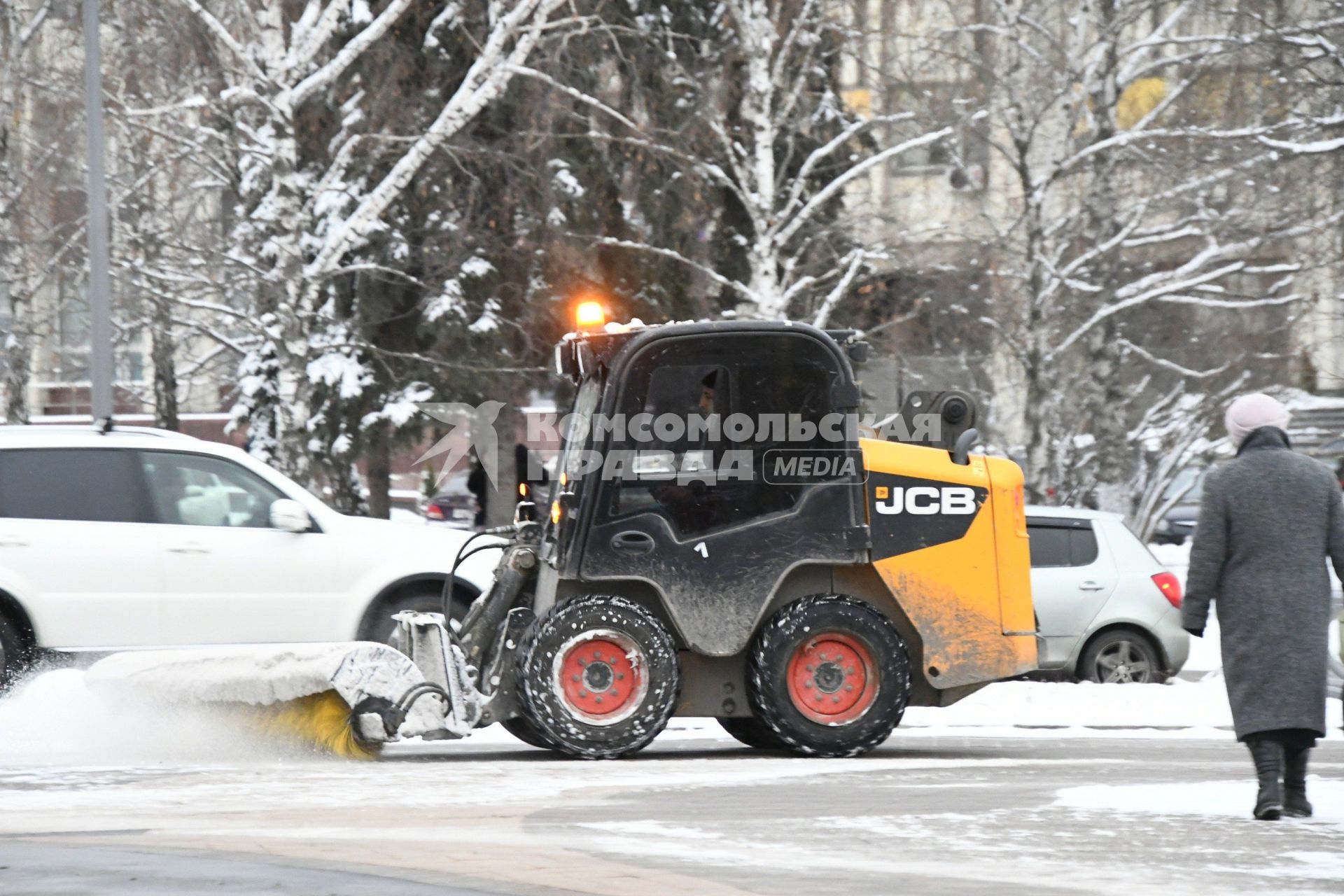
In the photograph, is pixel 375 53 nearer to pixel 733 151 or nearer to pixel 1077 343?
pixel 733 151

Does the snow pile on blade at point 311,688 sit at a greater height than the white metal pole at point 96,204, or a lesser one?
lesser

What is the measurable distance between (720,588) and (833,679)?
0.70m

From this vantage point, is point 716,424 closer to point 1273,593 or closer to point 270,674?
point 270,674

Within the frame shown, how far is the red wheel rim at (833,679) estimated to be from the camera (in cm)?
855

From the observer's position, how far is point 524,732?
9.23m

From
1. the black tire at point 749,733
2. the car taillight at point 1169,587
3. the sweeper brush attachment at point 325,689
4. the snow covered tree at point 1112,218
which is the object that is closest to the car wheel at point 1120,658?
the car taillight at point 1169,587

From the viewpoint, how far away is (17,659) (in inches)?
391

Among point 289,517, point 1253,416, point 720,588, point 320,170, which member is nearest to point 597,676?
point 720,588

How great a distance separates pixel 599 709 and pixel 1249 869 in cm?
355

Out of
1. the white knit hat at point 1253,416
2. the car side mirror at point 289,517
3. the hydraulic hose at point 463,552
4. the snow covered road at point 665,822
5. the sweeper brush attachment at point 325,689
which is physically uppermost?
the white knit hat at point 1253,416

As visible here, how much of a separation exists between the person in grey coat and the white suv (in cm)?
498

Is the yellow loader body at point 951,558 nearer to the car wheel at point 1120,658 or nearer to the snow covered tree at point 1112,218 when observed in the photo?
the car wheel at point 1120,658

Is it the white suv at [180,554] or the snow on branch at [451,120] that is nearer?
the white suv at [180,554]

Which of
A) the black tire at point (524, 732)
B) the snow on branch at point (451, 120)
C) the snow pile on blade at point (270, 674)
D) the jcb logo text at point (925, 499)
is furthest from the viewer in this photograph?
the snow on branch at point (451, 120)
